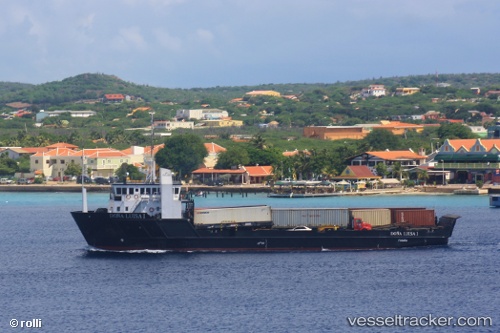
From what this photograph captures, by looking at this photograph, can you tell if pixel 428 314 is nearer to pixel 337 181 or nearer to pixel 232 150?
pixel 337 181

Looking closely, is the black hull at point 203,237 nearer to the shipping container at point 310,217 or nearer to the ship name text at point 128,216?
the ship name text at point 128,216

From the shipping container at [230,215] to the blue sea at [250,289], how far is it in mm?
2347

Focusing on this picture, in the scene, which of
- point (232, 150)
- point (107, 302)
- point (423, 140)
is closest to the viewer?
point (107, 302)

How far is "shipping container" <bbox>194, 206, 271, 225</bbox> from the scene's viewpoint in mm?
64188

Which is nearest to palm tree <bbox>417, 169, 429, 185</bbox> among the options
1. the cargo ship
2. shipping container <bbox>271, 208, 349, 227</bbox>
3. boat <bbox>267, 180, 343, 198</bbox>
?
boat <bbox>267, 180, 343, 198</bbox>

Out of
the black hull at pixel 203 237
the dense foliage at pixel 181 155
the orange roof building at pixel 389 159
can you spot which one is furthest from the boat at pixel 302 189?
the black hull at pixel 203 237

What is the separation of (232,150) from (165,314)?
106 meters

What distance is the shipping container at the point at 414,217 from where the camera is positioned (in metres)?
66.6

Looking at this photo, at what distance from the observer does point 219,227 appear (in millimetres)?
63812

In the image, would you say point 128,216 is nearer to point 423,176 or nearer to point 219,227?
point 219,227

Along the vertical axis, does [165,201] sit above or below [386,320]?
above

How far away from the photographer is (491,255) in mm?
63469

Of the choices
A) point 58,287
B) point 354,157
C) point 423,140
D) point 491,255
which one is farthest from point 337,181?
point 58,287

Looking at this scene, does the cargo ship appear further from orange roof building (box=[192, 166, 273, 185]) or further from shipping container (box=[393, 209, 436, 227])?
orange roof building (box=[192, 166, 273, 185])
